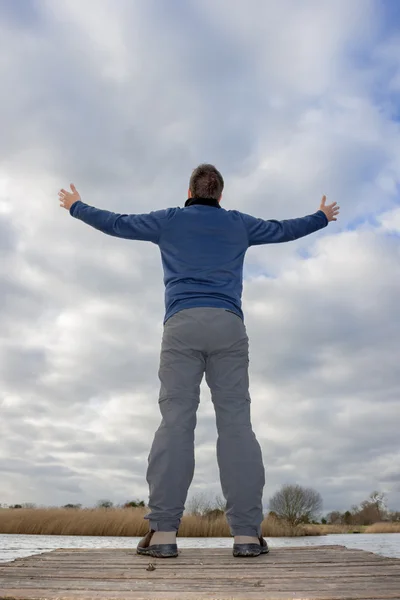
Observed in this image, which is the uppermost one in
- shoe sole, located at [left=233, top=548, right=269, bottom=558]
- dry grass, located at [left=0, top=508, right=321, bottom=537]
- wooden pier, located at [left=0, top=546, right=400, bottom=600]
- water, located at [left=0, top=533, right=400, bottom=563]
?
dry grass, located at [left=0, top=508, right=321, bottom=537]

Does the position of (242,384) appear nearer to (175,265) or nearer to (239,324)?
(239,324)

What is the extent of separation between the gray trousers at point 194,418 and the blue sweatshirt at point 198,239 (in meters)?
0.18

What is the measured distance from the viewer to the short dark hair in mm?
5199

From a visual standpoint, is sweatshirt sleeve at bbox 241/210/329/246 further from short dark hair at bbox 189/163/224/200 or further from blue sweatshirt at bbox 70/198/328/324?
short dark hair at bbox 189/163/224/200

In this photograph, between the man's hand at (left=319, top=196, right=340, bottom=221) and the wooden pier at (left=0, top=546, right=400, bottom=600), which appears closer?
the wooden pier at (left=0, top=546, right=400, bottom=600)

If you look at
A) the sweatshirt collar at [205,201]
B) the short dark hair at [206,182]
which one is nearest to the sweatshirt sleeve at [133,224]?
the sweatshirt collar at [205,201]

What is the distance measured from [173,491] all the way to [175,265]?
189 cm

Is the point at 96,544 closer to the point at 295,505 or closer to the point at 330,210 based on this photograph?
the point at 330,210

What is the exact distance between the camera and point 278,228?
5.23 metres

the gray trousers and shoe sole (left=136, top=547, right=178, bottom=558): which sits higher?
the gray trousers

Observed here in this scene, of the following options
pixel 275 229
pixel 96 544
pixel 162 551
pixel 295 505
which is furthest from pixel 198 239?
pixel 295 505

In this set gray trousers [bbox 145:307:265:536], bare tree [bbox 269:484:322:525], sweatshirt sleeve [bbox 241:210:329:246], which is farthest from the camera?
bare tree [bbox 269:484:322:525]

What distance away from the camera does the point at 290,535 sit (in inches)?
989

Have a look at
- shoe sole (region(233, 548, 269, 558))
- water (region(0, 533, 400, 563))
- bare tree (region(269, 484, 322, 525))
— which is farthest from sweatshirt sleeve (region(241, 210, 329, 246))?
bare tree (region(269, 484, 322, 525))
